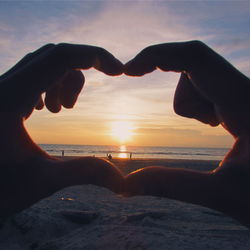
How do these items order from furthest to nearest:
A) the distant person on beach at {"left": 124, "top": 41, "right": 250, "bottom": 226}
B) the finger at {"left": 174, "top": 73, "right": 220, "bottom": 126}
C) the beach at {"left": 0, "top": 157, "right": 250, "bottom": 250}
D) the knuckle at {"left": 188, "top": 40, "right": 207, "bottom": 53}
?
the beach at {"left": 0, "top": 157, "right": 250, "bottom": 250}, the finger at {"left": 174, "top": 73, "right": 220, "bottom": 126}, the knuckle at {"left": 188, "top": 40, "right": 207, "bottom": 53}, the distant person on beach at {"left": 124, "top": 41, "right": 250, "bottom": 226}

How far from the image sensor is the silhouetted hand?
1.04 m

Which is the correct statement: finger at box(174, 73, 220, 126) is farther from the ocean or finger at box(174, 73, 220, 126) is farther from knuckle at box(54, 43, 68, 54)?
the ocean

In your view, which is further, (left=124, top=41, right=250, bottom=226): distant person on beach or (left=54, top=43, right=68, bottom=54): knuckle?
(left=54, top=43, right=68, bottom=54): knuckle

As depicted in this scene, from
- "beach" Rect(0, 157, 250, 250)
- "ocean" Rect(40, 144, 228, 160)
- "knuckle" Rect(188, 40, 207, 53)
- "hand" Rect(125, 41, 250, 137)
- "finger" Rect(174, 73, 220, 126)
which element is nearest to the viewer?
"hand" Rect(125, 41, 250, 137)

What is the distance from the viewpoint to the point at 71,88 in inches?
76.9

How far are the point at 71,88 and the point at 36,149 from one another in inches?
32.2

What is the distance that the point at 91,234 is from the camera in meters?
3.29

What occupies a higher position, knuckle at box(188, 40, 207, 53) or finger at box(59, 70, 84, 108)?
knuckle at box(188, 40, 207, 53)

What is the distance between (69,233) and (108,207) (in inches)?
68.3

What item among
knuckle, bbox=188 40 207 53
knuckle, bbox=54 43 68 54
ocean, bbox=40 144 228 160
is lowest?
ocean, bbox=40 144 228 160

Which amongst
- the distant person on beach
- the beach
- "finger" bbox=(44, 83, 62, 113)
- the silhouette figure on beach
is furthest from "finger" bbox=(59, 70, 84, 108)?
the beach

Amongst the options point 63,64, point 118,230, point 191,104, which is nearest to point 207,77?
point 191,104

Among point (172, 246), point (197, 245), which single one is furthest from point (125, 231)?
point (197, 245)

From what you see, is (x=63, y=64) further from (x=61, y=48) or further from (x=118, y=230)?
(x=118, y=230)
